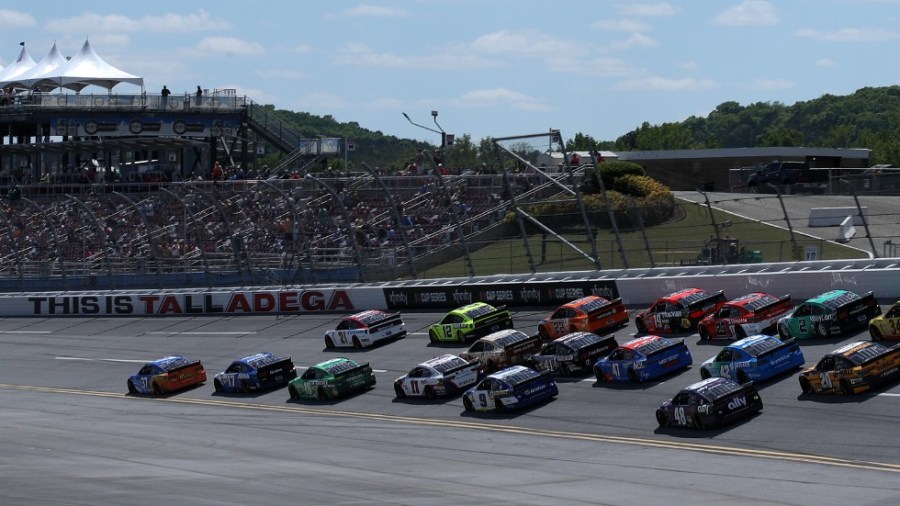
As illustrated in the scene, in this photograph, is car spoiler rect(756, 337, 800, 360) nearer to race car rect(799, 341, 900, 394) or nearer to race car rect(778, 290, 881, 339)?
race car rect(799, 341, 900, 394)

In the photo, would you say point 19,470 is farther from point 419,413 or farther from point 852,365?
point 852,365

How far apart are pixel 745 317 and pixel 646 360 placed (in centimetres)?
360

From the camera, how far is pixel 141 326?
152 ft

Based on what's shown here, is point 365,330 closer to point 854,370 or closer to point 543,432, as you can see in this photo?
point 543,432

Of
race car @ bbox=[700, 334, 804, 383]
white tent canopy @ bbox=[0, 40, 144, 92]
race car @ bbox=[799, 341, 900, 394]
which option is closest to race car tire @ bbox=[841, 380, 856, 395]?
race car @ bbox=[799, 341, 900, 394]

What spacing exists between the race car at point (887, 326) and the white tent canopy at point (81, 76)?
5581cm

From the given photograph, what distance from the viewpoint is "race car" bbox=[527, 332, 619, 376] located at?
95.5ft

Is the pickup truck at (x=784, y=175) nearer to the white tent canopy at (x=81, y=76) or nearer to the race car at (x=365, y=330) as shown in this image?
the race car at (x=365, y=330)

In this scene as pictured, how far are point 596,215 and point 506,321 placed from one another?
425 cm

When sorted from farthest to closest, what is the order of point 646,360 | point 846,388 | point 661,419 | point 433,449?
point 646,360 → point 846,388 → point 661,419 → point 433,449

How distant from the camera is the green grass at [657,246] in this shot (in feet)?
111

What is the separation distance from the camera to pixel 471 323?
112ft

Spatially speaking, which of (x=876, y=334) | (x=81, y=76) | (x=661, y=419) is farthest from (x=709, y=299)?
(x=81, y=76)

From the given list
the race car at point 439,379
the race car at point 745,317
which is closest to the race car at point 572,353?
the race car at point 439,379
